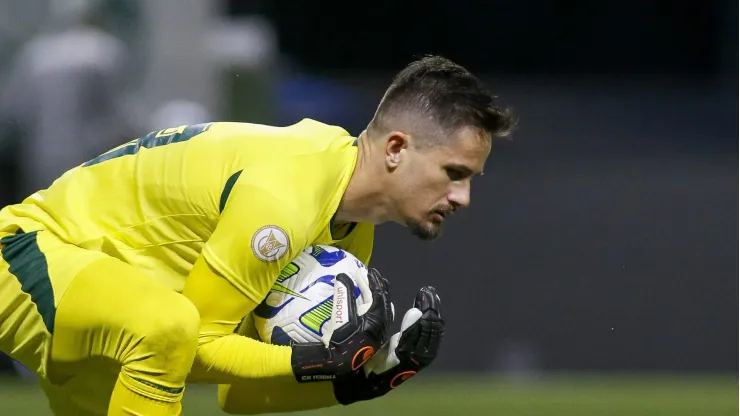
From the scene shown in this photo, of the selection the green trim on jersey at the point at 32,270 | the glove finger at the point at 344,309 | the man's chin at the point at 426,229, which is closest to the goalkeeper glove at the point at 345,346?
the glove finger at the point at 344,309

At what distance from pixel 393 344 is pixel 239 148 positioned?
88cm

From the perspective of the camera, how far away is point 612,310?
9883 millimetres

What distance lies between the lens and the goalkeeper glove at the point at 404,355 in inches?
189

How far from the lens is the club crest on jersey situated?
4551mm

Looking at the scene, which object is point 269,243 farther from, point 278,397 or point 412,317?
point 278,397

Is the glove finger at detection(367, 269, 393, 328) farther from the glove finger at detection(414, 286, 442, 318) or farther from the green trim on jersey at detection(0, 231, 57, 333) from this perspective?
the green trim on jersey at detection(0, 231, 57, 333)

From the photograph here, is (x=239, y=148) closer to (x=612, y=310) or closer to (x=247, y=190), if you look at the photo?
(x=247, y=190)

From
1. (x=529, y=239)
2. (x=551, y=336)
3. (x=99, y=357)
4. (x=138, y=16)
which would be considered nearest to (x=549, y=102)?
(x=529, y=239)

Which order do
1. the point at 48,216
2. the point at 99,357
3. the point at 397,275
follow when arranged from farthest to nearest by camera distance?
the point at 397,275 < the point at 48,216 < the point at 99,357

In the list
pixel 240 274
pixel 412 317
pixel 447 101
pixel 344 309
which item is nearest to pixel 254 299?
pixel 240 274

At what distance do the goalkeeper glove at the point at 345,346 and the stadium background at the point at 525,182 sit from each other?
178 inches

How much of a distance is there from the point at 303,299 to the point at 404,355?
0.40 metres

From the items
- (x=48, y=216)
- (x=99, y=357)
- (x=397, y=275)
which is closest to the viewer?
(x=99, y=357)

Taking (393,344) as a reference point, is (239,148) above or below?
above
